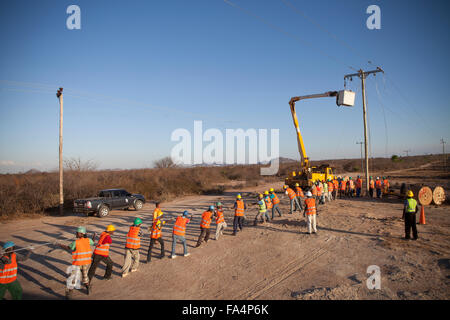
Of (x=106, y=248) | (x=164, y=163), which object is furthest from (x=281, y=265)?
(x=164, y=163)

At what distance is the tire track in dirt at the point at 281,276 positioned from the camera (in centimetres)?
578

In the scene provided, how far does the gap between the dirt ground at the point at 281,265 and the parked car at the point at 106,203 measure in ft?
10.8

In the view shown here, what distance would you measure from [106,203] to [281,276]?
520 inches

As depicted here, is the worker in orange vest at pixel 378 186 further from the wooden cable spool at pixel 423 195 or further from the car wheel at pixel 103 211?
the car wheel at pixel 103 211

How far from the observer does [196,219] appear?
1412 centimetres

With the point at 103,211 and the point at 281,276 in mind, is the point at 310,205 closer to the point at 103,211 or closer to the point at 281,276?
the point at 281,276

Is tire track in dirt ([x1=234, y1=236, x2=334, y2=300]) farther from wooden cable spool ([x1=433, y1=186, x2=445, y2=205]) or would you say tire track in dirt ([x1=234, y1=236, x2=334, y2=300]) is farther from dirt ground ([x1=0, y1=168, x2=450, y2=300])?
wooden cable spool ([x1=433, y1=186, x2=445, y2=205])

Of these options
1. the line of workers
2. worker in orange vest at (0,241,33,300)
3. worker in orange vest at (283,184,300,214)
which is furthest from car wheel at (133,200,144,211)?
worker in orange vest at (0,241,33,300)

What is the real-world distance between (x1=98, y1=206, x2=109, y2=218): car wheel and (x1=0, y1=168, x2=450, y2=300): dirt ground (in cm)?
343

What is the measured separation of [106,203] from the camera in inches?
640

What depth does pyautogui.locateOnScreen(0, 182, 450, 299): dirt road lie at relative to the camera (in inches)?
231
